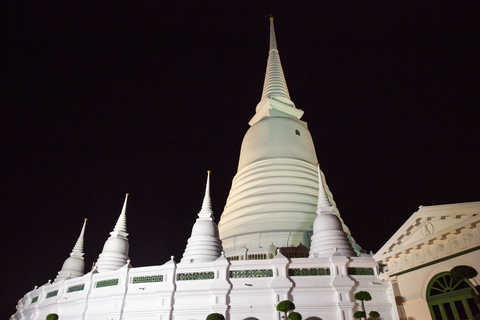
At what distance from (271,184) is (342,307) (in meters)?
11.6

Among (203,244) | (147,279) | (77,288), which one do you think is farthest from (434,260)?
(77,288)

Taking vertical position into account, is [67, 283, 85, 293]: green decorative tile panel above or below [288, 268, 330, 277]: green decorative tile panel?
above

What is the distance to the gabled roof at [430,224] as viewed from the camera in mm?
11898

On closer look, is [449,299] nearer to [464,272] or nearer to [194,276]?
[464,272]

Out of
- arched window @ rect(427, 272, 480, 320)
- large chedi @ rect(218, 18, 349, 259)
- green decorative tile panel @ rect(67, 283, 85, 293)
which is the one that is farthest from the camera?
large chedi @ rect(218, 18, 349, 259)

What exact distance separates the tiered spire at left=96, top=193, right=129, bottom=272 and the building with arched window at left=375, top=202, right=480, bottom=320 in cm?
1607

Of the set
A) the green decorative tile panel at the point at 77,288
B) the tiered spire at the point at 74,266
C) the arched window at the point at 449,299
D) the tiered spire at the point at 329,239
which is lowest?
the arched window at the point at 449,299

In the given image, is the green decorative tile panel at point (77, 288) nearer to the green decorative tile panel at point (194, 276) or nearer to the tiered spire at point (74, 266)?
the green decorative tile panel at point (194, 276)

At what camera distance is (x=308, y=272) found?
51.4ft

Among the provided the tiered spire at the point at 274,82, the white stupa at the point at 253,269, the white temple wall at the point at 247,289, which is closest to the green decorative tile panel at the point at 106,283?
the white stupa at the point at 253,269

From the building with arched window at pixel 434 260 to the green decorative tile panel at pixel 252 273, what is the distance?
5131 mm

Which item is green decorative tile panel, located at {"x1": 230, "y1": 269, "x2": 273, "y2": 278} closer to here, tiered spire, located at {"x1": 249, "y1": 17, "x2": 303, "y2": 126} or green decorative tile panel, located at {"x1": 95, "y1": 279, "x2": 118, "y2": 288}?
green decorative tile panel, located at {"x1": 95, "y1": 279, "x2": 118, "y2": 288}

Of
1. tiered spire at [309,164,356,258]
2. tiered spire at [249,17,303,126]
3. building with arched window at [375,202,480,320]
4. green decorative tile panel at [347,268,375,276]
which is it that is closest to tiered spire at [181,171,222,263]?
tiered spire at [309,164,356,258]

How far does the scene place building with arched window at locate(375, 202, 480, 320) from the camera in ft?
39.0
